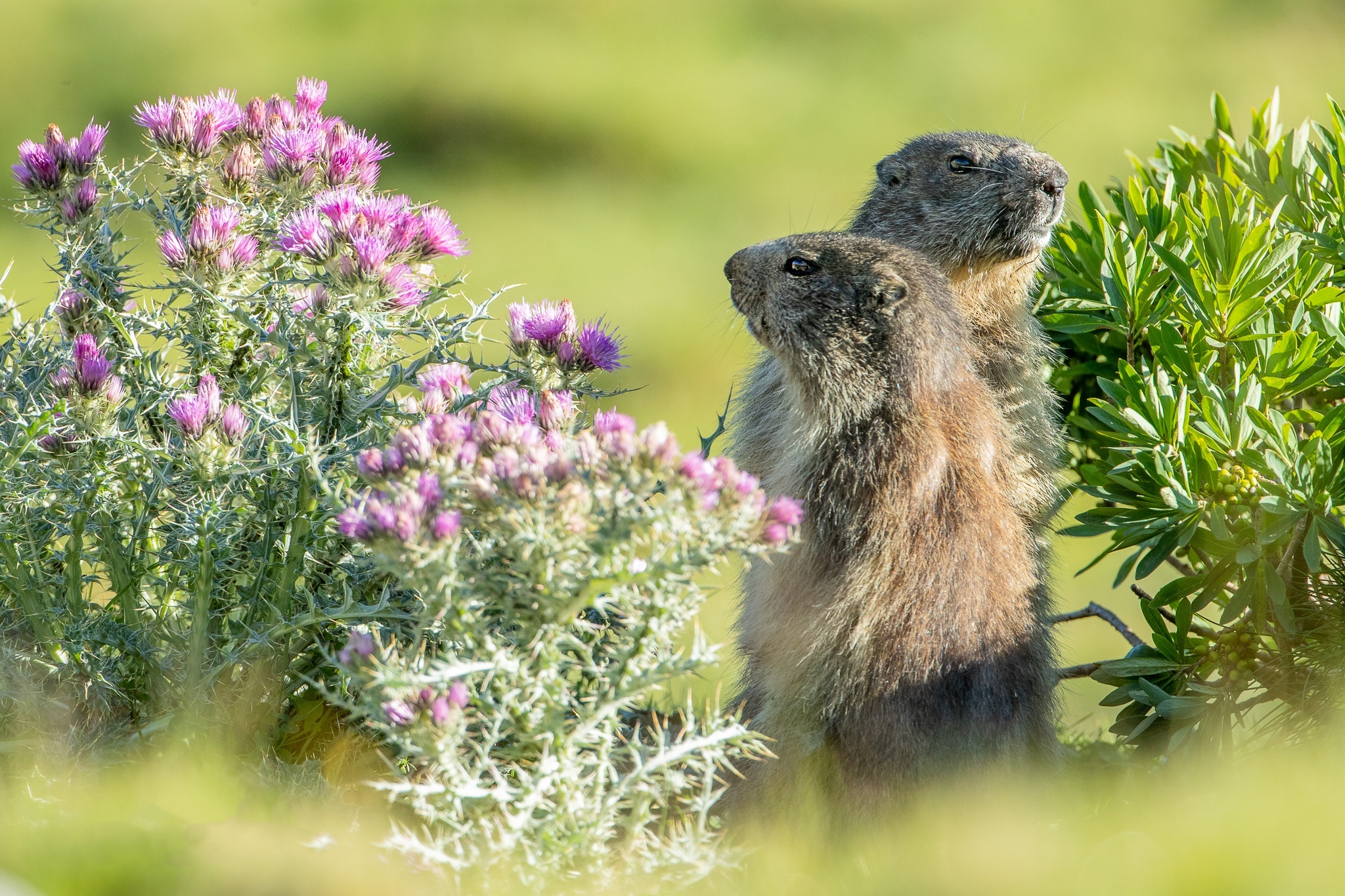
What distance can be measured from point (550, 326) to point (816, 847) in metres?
1.65

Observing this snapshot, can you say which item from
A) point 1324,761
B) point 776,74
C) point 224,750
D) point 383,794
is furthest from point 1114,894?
point 776,74

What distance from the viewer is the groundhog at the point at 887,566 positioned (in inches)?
147

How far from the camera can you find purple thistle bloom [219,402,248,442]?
3342 mm

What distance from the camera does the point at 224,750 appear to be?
11.1 ft

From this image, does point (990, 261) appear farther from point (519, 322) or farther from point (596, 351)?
point (519, 322)

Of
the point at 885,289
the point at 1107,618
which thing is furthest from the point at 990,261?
the point at 1107,618

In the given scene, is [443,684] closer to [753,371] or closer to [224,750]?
[224,750]

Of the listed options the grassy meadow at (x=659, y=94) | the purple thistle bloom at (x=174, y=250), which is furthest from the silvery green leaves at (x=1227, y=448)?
the grassy meadow at (x=659, y=94)

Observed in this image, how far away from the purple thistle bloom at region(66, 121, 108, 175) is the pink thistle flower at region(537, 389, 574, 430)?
1.67 meters

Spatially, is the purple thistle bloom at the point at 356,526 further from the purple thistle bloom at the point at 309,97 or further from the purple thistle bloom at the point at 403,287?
the purple thistle bloom at the point at 309,97

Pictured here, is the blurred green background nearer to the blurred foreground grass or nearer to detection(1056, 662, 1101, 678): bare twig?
detection(1056, 662, 1101, 678): bare twig

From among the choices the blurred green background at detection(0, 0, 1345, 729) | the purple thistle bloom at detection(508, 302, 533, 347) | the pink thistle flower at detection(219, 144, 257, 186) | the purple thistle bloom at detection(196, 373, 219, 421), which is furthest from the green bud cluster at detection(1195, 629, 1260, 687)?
the blurred green background at detection(0, 0, 1345, 729)

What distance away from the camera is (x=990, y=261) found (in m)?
4.99

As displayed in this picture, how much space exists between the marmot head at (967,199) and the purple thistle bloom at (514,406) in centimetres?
229
